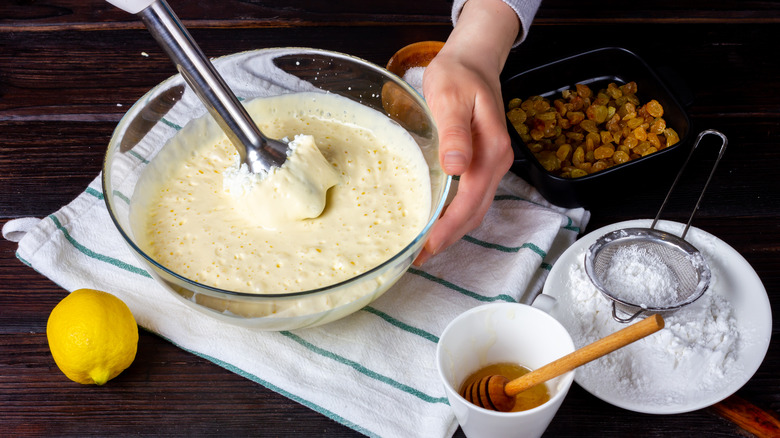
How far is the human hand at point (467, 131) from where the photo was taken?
4.02 feet

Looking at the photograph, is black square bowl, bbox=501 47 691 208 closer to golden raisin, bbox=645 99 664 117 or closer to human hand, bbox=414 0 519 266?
golden raisin, bbox=645 99 664 117

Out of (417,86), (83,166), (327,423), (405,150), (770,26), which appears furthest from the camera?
(770,26)

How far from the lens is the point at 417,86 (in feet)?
5.76

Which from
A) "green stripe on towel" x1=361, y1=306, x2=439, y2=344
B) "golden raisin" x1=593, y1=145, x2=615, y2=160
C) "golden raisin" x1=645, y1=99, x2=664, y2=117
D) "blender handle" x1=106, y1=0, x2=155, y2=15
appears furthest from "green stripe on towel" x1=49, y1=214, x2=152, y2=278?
"golden raisin" x1=645, y1=99, x2=664, y2=117

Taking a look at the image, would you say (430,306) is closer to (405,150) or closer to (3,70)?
(405,150)

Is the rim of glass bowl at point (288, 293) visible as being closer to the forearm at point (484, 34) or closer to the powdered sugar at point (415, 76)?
the forearm at point (484, 34)

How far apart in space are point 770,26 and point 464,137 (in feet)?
4.03

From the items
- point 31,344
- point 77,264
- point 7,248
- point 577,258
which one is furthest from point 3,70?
point 577,258

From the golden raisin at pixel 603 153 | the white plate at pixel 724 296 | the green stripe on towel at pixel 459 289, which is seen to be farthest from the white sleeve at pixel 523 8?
the green stripe on towel at pixel 459 289

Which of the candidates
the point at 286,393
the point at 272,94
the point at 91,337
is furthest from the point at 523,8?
the point at 91,337

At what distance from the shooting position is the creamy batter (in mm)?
1206

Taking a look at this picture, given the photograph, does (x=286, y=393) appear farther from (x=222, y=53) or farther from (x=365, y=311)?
(x=222, y=53)

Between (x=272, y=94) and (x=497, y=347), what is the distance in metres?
0.74

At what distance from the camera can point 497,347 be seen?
1190mm
